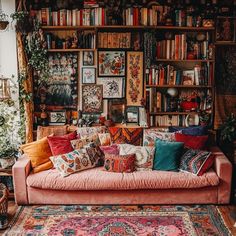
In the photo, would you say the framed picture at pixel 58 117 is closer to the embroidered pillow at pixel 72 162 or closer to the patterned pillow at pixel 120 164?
the embroidered pillow at pixel 72 162

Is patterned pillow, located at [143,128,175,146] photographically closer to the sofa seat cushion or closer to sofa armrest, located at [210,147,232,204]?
the sofa seat cushion

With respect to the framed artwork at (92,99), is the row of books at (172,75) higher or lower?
higher

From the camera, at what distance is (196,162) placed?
4770mm

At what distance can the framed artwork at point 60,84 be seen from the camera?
5590mm

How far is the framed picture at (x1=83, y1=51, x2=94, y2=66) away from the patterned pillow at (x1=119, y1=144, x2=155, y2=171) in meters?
1.39

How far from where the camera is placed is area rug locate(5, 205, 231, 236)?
414cm

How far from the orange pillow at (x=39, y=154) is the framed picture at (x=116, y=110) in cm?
113


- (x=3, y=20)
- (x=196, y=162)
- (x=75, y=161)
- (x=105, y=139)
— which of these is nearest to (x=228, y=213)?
(x=196, y=162)

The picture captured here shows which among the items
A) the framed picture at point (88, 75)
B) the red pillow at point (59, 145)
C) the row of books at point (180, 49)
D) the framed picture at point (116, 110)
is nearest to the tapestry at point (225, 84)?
the row of books at point (180, 49)

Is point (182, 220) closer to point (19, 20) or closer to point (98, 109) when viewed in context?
point (98, 109)

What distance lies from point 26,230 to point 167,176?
170 centimetres

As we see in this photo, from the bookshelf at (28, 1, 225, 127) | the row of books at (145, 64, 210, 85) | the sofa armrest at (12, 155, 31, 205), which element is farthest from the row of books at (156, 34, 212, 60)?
the sofa armrest at (12, 155, 31, 205)

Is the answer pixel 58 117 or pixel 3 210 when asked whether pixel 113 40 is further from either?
pixel 3 210

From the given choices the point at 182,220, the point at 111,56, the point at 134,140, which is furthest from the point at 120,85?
the point at 182,220
